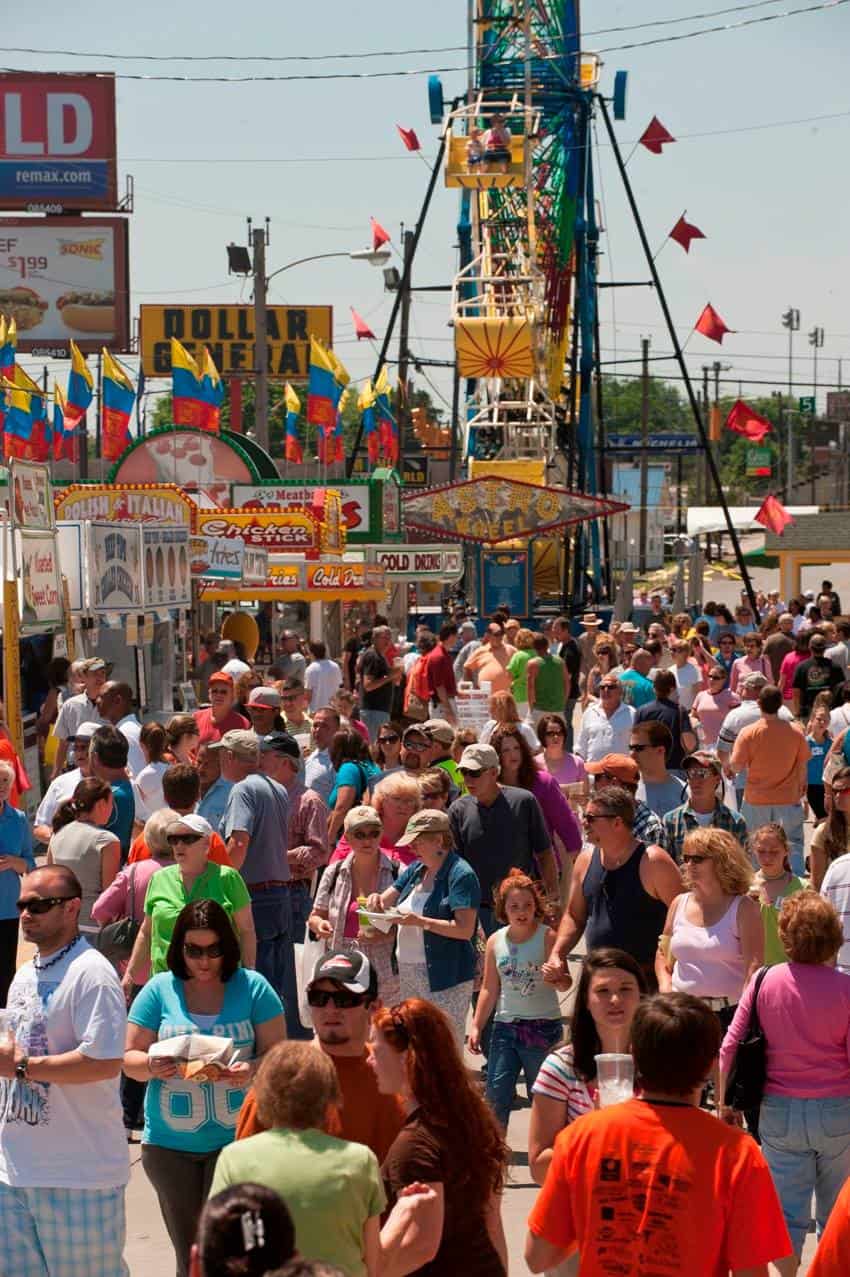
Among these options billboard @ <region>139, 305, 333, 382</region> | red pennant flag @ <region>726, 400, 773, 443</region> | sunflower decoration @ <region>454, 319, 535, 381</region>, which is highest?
billboard @ <region>139, 305, 333, 382</region>

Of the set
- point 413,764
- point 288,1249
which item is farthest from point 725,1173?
point 413,764

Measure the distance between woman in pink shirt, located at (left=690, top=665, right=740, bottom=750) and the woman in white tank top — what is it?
776cm

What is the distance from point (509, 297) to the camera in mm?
44562

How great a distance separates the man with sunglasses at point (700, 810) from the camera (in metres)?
8.90

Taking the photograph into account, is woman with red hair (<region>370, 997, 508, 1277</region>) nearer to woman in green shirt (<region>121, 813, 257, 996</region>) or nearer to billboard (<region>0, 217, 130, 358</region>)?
woman in green shirt (<region>121, 813, 257, 996</region>)

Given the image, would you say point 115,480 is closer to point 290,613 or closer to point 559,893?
Result: point 290,613

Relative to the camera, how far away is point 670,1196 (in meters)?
4.19

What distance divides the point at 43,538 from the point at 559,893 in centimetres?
835

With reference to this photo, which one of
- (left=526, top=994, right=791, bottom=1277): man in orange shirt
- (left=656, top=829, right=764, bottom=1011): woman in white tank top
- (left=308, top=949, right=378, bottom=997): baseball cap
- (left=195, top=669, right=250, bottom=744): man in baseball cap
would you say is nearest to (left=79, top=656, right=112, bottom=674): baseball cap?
(left=195, top=669, right=250, bottom=744): man in baseball cap

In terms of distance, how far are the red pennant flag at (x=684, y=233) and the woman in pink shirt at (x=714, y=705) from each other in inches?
940

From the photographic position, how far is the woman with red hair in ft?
15.7

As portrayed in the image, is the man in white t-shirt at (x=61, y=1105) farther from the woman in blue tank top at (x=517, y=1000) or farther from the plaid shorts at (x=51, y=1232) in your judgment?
the woman in blue tank top at (x=517, y=1000)

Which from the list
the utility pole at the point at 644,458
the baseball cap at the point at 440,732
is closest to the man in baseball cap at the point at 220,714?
the baseball cap at the point at 440,732

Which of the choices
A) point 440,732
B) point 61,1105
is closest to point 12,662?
point 440,732
